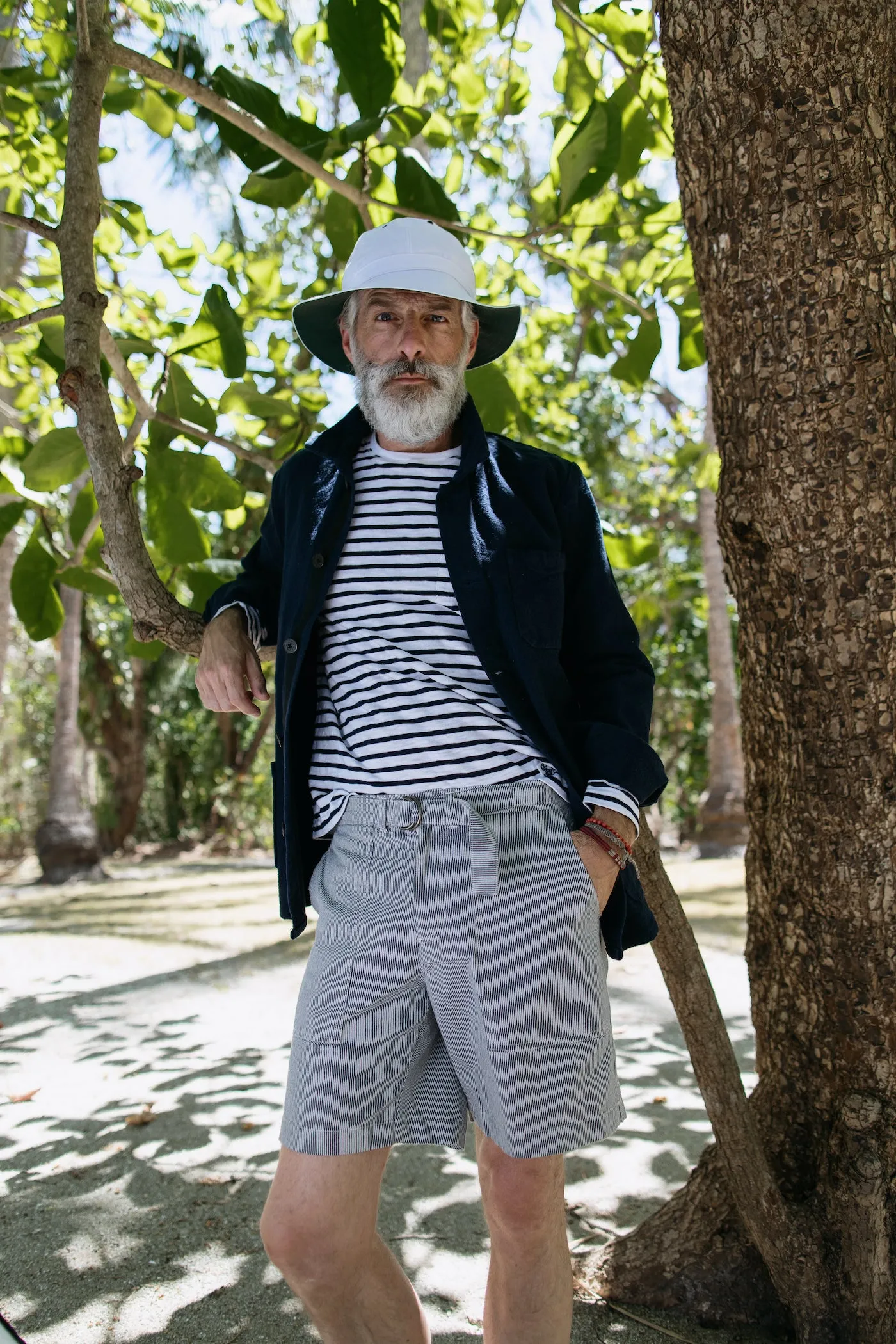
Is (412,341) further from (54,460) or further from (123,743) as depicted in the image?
(123,743)

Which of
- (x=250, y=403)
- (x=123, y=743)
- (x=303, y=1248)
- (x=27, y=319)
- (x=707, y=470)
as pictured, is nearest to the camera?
(x=303, y=1248)

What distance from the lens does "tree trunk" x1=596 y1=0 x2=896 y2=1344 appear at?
2.08 m

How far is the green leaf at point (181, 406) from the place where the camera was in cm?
280

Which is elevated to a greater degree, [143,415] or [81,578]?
[143,415]

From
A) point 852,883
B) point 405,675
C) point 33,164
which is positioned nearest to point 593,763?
point 405,675

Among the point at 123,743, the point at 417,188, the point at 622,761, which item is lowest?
the point at 622,761

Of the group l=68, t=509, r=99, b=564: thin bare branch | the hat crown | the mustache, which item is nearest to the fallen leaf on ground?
l=68, t=509, r=99, b=564: thin bare branch

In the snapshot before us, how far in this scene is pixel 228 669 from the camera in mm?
1961

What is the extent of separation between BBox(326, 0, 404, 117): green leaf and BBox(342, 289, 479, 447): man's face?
89 cm

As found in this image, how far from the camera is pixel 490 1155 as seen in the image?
70.8 inches

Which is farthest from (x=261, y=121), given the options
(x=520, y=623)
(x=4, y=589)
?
(x=4, y=589)

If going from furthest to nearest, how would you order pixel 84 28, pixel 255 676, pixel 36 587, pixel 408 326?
pixel 36 587 < pixel 84 28 < pixel 408 326 < pixel 255 676

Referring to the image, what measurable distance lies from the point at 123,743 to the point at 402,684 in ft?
48.9

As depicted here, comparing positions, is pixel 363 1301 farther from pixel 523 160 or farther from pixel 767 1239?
pixel 523 160
